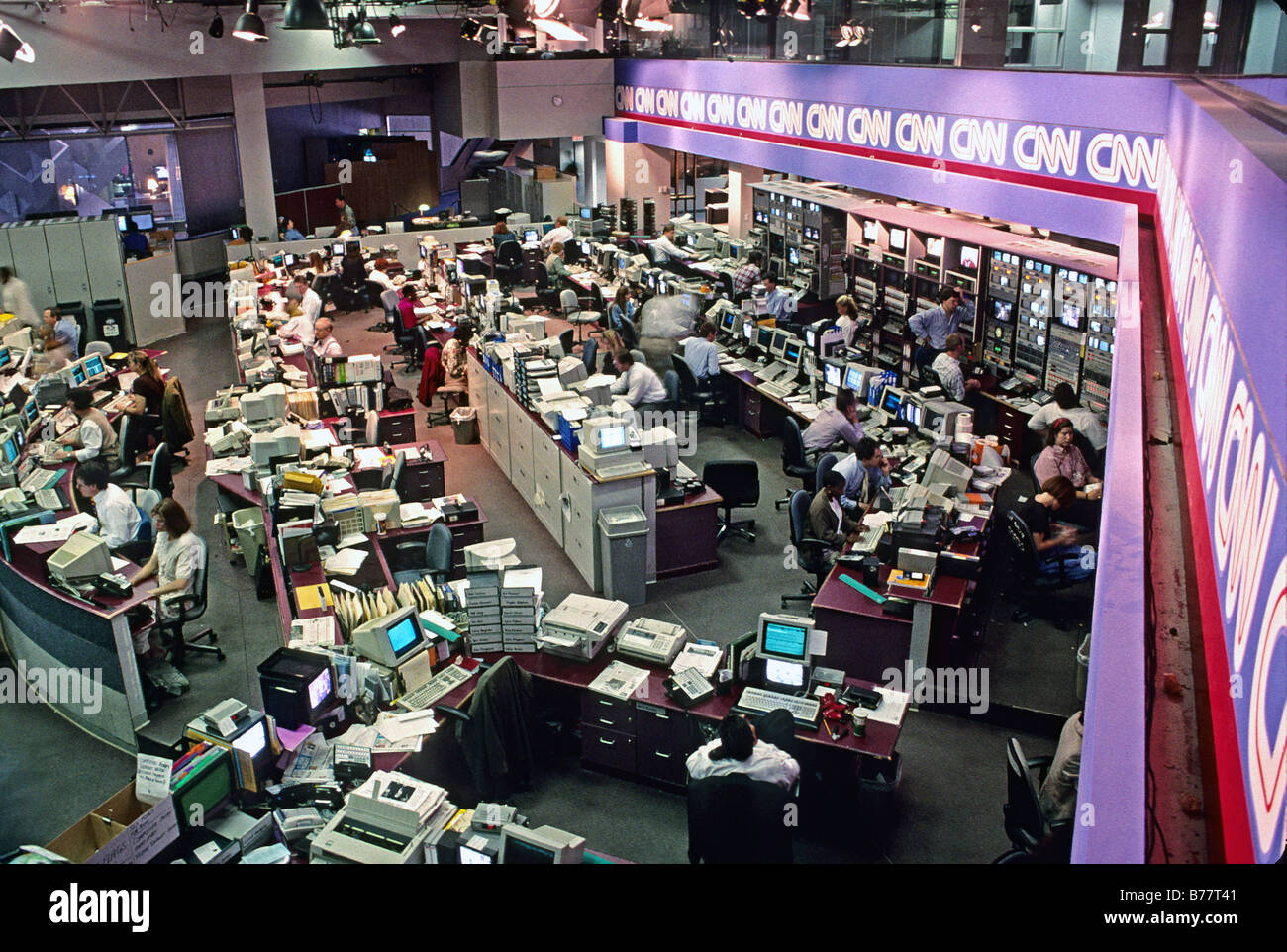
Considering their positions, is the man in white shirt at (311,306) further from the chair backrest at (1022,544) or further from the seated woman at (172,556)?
the chair backrest at (1022,544)

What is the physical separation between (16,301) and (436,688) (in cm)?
1101

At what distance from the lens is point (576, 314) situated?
588 inches

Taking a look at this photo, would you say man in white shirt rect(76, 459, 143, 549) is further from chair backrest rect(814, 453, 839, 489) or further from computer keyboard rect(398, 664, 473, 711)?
chair backrest rect(814, 453, 839, 489)

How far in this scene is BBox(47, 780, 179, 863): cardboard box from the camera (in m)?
4.15

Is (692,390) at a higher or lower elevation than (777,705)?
higher

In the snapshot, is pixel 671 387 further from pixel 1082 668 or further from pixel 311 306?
pixel 1082 668

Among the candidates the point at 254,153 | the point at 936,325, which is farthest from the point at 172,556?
the point at 254,153

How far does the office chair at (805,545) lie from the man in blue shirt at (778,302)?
5333 mm

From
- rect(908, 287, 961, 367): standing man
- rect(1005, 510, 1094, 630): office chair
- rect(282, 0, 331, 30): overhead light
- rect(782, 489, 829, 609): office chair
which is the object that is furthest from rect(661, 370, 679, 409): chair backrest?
rect(282, 0, 331, 30): overhead light

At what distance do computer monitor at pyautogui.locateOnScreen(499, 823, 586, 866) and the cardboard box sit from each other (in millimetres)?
1384

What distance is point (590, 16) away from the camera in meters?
8.54

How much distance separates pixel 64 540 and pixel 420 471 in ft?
9.71
